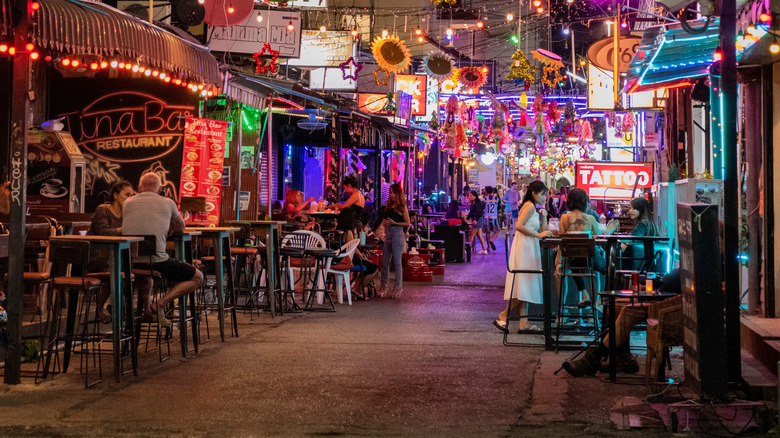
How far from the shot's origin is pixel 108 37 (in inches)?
412

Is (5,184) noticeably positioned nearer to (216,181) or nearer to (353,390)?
(216,181)

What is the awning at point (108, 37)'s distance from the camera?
31.4ft

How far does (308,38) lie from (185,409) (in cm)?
1650

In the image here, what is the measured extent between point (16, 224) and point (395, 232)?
8650 mm

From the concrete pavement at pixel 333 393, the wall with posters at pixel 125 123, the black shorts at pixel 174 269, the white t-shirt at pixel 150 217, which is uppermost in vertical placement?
the wall with posters at pixel 125 123

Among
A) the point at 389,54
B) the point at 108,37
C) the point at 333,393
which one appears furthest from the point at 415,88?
the point at 333,393

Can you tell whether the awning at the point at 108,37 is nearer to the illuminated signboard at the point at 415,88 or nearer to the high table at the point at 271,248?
the high table at the point at 271,248

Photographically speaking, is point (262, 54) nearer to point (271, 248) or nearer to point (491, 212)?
point (271, 248)

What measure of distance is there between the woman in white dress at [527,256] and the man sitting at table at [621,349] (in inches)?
108

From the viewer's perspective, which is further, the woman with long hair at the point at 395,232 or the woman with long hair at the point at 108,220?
the woman with long hair at the point at 395,232

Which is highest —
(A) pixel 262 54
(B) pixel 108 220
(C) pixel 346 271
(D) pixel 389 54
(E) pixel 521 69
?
(D) pixel 389 54

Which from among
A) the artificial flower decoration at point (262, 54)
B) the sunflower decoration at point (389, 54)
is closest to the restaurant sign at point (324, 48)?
the sunflower decoration at point (389, 54)

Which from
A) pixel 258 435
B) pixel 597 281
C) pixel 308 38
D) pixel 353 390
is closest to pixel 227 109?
pixel 308 38

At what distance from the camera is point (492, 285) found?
1850cm
